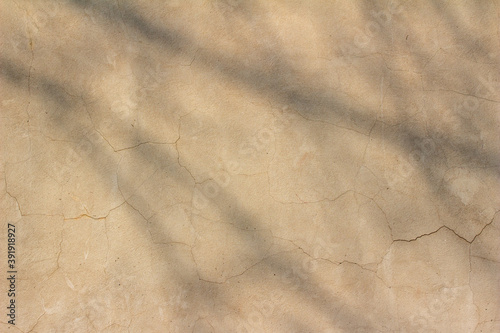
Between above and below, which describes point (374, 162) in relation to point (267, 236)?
above

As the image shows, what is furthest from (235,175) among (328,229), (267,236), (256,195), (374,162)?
(374,162)

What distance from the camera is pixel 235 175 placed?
198 cm

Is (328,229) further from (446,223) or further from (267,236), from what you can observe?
(446,223)

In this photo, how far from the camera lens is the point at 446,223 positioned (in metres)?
1.99

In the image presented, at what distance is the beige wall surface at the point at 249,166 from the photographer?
1.94 m

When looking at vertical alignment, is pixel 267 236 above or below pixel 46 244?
above

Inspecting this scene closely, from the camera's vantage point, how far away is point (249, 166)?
6.50ft

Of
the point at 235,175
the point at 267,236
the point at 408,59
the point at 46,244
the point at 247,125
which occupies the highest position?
the point at 408,59

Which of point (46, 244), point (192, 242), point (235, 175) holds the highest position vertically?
point (235, 175)

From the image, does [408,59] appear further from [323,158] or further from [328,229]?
[328,229]

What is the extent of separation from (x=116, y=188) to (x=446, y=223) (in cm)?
151

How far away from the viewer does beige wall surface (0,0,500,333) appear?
1.94 m

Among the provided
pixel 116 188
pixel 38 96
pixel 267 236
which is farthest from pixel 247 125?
pixel 38 96

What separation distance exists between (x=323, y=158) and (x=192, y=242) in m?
0.71
